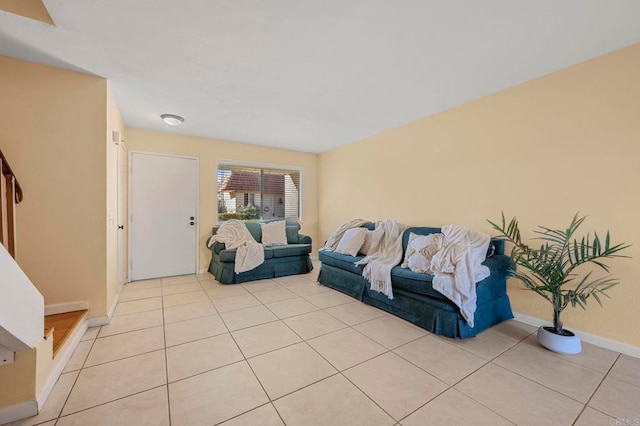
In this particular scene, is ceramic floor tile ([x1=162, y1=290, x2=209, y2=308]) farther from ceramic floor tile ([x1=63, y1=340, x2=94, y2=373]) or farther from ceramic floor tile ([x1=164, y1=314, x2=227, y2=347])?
ceramic floor tile ([x1=63, y1=340, x2=94, y2=373])

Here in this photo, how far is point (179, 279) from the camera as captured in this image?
13.7 ft

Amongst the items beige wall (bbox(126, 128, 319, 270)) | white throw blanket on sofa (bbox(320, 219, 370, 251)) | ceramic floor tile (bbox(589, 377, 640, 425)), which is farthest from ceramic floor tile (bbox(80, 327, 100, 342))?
ceramic floor tile (bbox(589, 377, 640, 425))

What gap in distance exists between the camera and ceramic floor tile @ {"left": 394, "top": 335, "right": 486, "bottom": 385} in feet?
5.96

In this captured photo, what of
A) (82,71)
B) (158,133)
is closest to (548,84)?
(82,71)

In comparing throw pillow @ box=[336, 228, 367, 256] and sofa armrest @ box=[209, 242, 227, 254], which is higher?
throw pillow @ box=[336, 228, 367, 256]

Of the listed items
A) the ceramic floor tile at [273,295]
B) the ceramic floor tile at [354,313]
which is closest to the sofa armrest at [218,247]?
the ceramic floor tile at [273,295]

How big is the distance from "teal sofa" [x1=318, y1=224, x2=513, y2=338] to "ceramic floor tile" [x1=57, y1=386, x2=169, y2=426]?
2186mm

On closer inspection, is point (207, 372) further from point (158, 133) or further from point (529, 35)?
point (158, 133)

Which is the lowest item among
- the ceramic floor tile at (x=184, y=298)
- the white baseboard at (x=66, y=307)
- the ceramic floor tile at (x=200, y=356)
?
the ceramic floor tile at (x=184, y=298)

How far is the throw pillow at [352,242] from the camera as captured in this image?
145 inches

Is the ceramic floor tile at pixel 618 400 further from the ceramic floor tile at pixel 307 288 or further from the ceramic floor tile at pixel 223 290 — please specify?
the ceramic floor tile at pixel 223 290

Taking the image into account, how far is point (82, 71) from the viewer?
239 centimetres

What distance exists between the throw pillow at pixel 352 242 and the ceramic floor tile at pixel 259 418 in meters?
2.36

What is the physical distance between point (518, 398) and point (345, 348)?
117 cm
